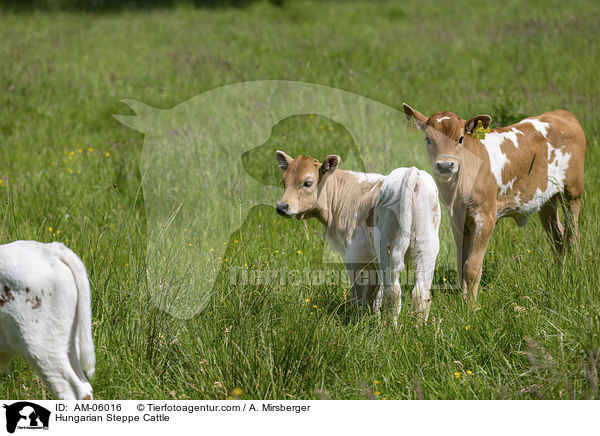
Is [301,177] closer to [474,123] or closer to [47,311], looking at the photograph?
[474,123]

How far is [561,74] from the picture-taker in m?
10.4

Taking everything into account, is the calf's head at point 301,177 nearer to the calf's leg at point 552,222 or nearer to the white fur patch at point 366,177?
the white fur patch at point 366,177

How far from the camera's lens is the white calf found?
8.68 ft

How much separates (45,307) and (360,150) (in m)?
2.76

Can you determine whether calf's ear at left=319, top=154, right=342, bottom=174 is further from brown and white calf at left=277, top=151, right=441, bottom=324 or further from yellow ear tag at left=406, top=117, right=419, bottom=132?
yellow ear tag at left=406, top=117, right=419, bottom=132

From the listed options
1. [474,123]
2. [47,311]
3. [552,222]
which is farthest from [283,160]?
[552,222]

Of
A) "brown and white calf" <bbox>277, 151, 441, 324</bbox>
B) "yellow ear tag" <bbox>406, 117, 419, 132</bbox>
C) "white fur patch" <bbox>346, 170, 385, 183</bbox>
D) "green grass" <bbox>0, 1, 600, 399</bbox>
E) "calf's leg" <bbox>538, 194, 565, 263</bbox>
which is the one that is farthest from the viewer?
"calf's leg" <bbox>538, 194, 565, 263</bbox>

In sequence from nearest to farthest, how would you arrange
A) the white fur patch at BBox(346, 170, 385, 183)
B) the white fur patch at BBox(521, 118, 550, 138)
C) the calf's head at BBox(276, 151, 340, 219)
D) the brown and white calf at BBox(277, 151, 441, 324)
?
the brown and white calf at BBox(277, 151, 441, 324) → the calf's head at BBox(276, 151, 340, 219) → the white fur patch at BBox(346, 170, 385, 183) → the white fur patch at BBox(521, 118, 550, 138)

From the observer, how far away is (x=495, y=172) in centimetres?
441

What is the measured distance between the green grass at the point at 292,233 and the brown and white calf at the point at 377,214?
0.18m

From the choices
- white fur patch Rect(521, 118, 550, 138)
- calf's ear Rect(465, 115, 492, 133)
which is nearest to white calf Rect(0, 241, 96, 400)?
calf's ear Rect(465, 115, 492, 133)
